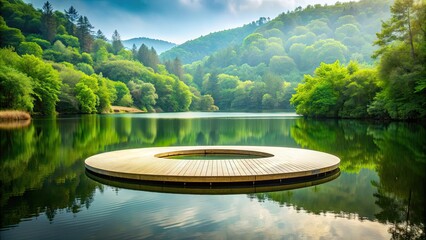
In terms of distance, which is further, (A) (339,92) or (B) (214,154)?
(A) (339,92)

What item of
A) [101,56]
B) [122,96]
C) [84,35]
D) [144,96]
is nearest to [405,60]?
[122,96]

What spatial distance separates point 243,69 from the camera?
15825cm

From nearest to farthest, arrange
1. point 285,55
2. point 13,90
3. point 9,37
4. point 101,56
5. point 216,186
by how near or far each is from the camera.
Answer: point 216,186 < point 13,90 < point 9,37 < point 101,56 < point 285,55

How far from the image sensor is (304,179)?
940 cm

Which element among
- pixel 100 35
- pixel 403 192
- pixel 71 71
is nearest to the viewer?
pixel 403 192

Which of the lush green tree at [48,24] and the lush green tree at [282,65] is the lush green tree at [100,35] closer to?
the lush green tree at [48,24]

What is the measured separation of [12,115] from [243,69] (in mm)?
127090

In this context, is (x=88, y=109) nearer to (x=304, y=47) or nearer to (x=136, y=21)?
(x=136, y=21)

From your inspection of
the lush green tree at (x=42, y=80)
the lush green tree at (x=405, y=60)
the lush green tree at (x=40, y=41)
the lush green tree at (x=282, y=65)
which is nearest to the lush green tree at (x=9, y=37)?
the lush green tree at (x=40, y=41)

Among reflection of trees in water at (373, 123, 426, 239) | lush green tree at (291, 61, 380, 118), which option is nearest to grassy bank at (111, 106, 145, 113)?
lush green tree at (291, 61, 380, 118)

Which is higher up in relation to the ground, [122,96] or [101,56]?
[101,56]

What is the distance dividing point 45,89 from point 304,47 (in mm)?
130820

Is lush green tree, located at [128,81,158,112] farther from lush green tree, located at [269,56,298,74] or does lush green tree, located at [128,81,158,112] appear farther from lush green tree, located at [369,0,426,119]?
lush green tree, located at [269,56,298,74]

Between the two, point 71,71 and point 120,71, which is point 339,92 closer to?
point 71,71
